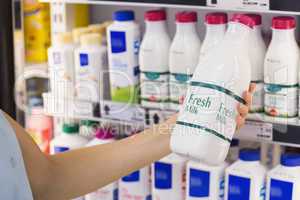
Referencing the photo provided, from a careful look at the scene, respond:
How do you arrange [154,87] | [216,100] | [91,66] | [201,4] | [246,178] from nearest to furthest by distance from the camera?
[216,100] → [201,4] → [246,178] → [154,87] → [91,66]

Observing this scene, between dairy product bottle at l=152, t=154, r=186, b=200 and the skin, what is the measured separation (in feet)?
0.53

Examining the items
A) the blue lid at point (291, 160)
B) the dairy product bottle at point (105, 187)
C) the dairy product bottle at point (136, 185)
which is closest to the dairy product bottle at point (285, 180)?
the blue lid at point (291, 160)

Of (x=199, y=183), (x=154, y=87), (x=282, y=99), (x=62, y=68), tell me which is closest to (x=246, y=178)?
(x=199, y=183)

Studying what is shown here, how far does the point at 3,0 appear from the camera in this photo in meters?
2.15

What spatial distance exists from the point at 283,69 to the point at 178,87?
1.06 feet

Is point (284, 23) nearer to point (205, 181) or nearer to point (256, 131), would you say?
point (256, 131)

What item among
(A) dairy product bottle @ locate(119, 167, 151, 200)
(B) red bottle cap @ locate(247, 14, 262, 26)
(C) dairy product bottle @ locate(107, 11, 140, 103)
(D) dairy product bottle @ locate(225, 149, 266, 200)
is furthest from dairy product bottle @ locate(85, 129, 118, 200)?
(B) red bottle cap @ locate(247, 14, 262, 26)

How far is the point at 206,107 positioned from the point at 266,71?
0.23m

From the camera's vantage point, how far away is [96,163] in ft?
5.67

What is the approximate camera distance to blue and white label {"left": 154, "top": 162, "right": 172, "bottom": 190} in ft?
6.20

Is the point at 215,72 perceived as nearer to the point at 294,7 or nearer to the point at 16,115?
the point at 294,7

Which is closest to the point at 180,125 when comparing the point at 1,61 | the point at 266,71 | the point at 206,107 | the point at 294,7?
the point at 206,107

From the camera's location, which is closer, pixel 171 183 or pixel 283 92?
pixel 283 92

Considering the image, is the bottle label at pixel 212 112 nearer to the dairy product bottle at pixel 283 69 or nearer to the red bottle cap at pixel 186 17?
the dairy product bottle at pixel 283 69
